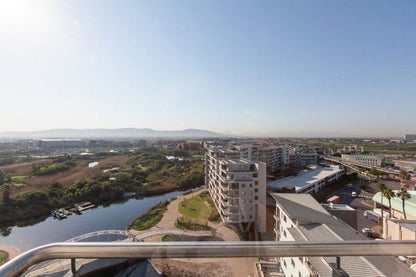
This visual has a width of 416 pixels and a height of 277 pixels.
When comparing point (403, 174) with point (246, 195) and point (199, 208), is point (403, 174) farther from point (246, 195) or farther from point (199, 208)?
point (199, 208)

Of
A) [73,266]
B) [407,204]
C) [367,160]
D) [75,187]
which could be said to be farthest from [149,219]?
[367,160]

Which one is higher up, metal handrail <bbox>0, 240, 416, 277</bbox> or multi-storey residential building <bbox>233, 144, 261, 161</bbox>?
metal handrail <bbox>0, 240, 416, 277</bbox>

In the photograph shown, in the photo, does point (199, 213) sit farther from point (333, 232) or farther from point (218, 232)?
point (333, 232)

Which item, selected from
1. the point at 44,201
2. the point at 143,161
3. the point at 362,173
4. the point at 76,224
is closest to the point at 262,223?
the point at 76,224

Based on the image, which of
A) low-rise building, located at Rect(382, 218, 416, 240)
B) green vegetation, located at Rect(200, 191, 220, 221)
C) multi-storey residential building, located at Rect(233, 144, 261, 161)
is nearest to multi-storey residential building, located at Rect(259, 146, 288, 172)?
multi-storey residential building, located at Rect(233, 144, 261, 161)

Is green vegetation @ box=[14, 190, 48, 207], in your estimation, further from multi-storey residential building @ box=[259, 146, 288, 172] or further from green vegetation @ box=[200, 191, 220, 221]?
multi-storey residential building @ box=[259, 146, 288, 172]

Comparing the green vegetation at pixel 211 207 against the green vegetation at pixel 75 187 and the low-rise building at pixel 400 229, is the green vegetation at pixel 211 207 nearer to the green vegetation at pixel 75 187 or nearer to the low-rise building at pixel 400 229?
the green vegetation at pixel 75 187

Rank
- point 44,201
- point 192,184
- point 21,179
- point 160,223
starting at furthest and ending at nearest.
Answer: point 192,184 → point 21,179 → point 44,201 → point 160,223
